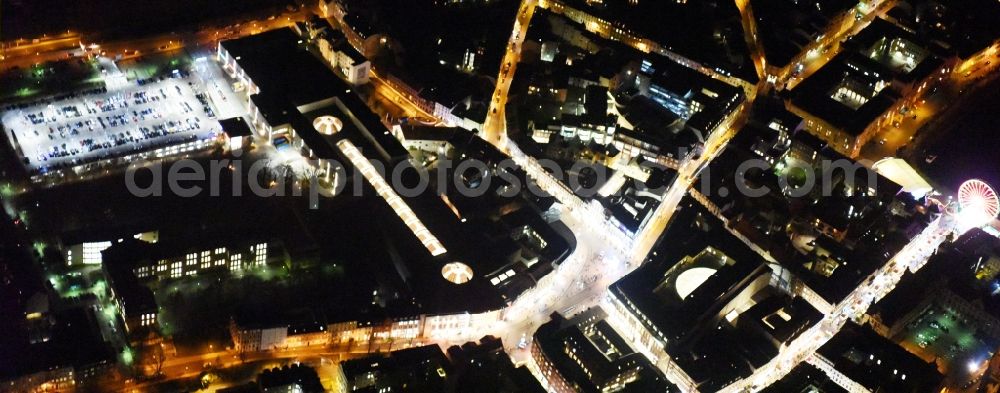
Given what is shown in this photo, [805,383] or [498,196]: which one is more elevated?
[498,196]

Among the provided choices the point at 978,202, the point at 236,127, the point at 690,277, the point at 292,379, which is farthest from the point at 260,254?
the point at 978,202

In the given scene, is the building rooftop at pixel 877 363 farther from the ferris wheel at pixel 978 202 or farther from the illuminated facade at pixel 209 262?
the illuminated facade at pixel 209 262

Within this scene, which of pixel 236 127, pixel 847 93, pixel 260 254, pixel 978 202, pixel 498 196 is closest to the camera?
pixel 260 254

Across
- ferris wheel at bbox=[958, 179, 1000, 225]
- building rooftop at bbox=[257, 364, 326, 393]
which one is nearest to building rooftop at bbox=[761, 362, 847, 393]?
ferris wheel at bbox=[958, 179, 1000, 225]

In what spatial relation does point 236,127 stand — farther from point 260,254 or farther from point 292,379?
point 292,379

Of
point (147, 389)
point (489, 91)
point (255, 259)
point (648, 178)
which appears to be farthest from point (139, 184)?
point (648, 178)

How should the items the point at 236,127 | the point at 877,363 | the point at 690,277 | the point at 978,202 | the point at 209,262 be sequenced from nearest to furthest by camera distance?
the point at 877,363
the point at 209,262
the point at 690,277
the point at 978,202
the point at 236,127

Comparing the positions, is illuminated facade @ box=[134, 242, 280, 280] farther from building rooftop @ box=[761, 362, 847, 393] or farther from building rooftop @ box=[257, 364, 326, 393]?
building rooftop @ box=[761, 362, 847, 393]
